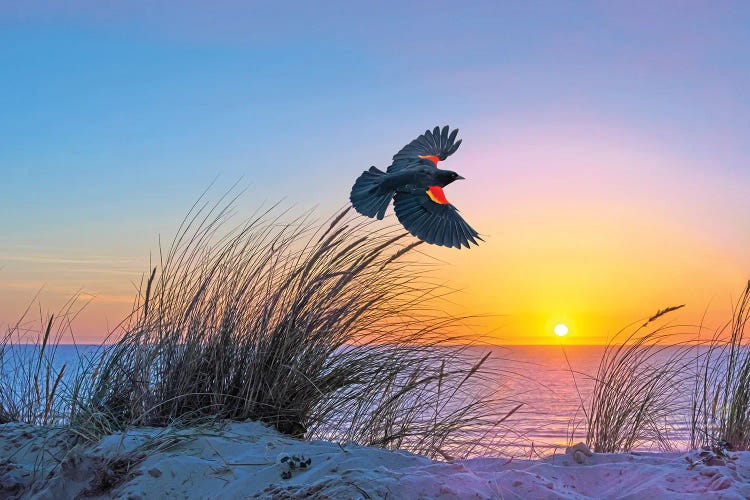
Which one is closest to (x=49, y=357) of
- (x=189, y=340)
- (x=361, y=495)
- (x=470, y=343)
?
(x=189, y=340)

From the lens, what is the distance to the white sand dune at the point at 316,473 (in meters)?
2.78

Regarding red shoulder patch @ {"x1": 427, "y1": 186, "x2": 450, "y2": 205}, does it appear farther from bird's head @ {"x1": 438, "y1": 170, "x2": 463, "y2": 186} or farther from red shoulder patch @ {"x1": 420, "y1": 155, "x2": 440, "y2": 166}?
red shoulder patch @ {"x1": 420, "y1": 155, "x2": 440, "y2": 166}

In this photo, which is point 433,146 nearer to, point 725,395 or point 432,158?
point 432,158

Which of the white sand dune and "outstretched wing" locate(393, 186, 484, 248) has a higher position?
"outstretched wing" locate(393, 186, 484, 248)

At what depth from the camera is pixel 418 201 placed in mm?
4551

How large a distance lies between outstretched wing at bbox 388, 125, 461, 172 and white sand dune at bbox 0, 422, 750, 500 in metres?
2.48

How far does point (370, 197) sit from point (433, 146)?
110 centimetres

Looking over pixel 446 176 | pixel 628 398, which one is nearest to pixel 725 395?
pixel 628 398

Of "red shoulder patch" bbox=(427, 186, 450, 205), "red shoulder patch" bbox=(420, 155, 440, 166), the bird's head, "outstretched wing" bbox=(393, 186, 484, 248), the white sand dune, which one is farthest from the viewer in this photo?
"red shoulder patch" bbox=(420, 155, 440, 166)

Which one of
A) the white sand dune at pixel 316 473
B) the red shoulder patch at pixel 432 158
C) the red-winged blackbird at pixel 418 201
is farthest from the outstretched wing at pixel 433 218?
the white sand dune at pixel 316 473

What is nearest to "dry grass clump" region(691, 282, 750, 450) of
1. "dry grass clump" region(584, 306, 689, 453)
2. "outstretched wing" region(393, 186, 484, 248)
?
"dry grass clump" region(584, 306, 689, 453)

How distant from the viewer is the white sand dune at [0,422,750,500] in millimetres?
2779

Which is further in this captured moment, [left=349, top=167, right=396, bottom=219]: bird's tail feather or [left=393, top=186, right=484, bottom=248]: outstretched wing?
[left=349, top=167, right=396, bottom=219]: bird's tail feather

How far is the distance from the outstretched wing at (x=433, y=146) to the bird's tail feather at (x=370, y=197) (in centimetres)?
73
